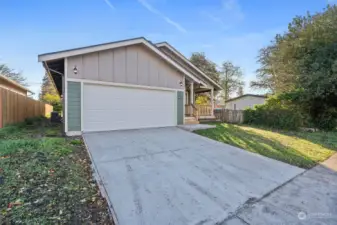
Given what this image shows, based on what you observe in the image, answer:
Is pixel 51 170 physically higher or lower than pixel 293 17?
lower

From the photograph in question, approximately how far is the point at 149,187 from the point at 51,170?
193 cm

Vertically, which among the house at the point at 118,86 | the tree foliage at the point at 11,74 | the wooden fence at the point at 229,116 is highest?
the tree foliage at the point at 11,74

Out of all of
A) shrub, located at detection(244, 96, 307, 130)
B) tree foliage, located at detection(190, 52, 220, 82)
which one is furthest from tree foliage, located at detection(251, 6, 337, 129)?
tree foliage, located at detection(190, 52, 220, 82)

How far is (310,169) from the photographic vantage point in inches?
175

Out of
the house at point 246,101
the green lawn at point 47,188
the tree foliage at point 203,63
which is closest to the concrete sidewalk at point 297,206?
the green lawn at point 47,188

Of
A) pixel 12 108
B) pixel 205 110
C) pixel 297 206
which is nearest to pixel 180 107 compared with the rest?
pixel 205 110

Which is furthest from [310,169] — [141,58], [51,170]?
[141,58]

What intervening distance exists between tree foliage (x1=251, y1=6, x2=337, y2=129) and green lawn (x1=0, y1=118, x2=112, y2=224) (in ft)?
40.0

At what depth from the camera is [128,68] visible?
8.10m

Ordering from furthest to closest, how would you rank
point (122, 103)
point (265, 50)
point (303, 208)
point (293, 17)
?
point (265, 50), point (293, 17), point (122, 103), point (303, 208)

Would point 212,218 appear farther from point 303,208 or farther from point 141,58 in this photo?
point 141,58

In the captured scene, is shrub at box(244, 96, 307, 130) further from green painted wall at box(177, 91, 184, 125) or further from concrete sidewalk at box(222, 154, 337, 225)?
concrete sidewalk at box(222, 154, 337, 225)

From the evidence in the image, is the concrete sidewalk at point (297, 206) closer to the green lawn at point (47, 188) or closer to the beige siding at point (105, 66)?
the green lawn at point (47, 188)

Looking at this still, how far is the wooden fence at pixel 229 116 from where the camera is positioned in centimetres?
1383
